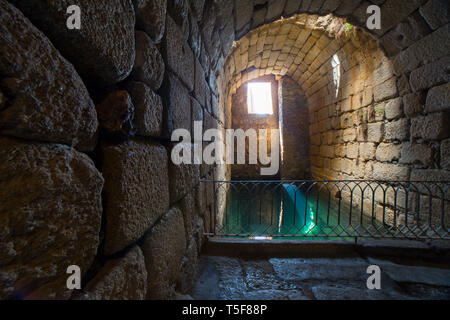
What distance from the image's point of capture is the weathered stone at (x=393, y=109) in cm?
338

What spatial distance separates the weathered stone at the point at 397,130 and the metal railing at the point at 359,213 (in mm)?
749

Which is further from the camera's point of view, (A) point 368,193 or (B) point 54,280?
(A) point 368,193

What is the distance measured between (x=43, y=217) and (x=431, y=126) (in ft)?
12.9

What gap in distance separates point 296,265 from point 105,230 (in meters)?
1.81

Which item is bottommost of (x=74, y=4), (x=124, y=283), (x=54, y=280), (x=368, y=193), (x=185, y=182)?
(x=368, y=193)

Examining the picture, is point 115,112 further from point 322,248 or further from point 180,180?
point 322,248

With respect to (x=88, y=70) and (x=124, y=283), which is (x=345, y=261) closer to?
(x=124, y=283)

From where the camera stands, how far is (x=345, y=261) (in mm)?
2039

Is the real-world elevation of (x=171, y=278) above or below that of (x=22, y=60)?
below

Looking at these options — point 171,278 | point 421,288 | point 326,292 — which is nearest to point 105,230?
point 171,278

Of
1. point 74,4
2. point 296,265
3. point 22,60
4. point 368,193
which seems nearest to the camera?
point 22,60

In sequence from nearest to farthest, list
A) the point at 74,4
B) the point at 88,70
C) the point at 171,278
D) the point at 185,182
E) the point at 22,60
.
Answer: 1. the point at 22,60
2. the point at 74,4
3. the point at 88,70
4. the point at 171,278
5. the point at 185,182

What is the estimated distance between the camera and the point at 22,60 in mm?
422

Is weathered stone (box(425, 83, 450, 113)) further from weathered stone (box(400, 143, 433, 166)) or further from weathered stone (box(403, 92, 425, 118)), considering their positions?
weathered stone (box(400, 143, 433, 166))
